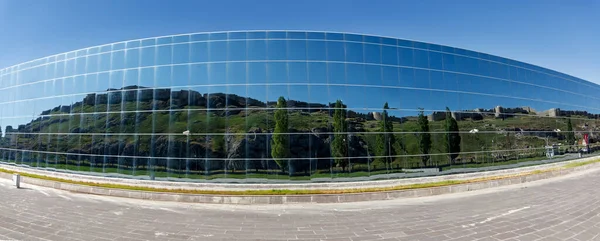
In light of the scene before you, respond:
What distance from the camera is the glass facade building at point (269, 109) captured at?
50.8ft

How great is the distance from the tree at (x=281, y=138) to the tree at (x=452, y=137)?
11383 mm

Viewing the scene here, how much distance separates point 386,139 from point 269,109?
7.65 m

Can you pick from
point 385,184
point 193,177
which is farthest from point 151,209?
point 385,184

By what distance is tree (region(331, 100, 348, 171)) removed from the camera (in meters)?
15.6

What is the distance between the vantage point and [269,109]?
51.4 ft

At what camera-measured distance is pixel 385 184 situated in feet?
48.9

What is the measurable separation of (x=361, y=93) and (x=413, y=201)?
24.8 feet

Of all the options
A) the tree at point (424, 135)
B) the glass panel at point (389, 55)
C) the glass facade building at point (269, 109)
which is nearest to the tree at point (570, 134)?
the glass facade building at point (269, 109)

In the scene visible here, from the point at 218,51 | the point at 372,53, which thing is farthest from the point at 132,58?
the point at 372,53

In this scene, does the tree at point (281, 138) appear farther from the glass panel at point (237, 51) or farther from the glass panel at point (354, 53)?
the glass panel at point (354, 53)

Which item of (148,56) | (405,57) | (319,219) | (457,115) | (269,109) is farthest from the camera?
(457,115)

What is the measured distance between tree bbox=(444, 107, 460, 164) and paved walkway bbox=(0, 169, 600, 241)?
6.22 metres

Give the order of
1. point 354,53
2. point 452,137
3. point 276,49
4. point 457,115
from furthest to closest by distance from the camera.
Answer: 1. point 457,115
2. point 452,137
3. point 354,53
4. point 276,49

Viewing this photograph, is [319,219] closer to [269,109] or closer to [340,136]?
[340,136]
